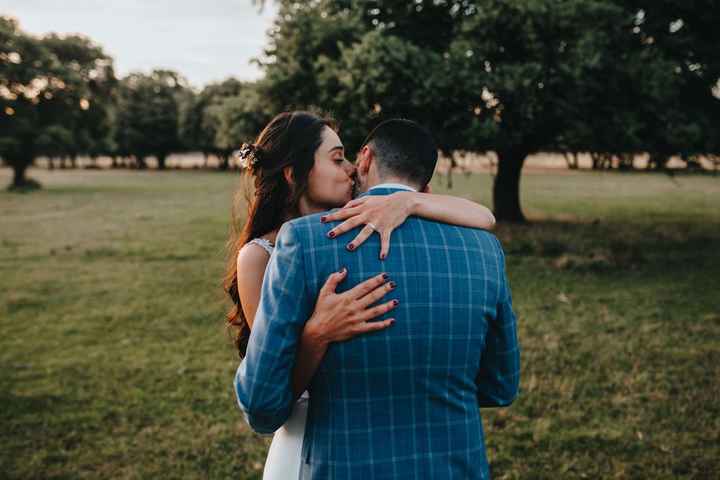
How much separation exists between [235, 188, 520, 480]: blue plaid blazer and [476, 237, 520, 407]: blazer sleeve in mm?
206

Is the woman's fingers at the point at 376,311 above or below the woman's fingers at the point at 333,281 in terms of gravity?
below

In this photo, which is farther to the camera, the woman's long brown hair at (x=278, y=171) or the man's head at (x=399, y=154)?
the woman's long brown hair at (x=278, y=171)

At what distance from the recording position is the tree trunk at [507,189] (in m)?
18.3

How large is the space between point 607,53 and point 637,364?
Result: 774 centimetres

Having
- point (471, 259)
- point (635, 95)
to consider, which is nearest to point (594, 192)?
point (635, 95)

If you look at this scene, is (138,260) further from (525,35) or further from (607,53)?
(607,53)

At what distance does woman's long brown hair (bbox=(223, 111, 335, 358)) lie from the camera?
270 cm

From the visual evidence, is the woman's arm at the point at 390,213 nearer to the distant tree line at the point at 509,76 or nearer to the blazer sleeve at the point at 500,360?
the blazer sleeve at the point at 500,360

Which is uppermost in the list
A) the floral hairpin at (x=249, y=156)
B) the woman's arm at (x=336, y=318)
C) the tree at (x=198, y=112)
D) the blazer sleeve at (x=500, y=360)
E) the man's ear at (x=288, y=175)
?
the tree at (x=198, y=112)

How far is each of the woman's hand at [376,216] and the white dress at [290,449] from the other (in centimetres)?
79

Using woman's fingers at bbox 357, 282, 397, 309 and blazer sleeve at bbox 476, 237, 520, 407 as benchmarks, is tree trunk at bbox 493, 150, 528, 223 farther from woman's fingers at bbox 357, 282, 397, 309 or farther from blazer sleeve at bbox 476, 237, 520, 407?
woman's fingers at bbox 357, 282, 397, 309

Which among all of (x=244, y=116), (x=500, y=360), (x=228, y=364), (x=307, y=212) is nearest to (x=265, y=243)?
(x=307, y=212)

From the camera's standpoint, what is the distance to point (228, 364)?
23.0 feet

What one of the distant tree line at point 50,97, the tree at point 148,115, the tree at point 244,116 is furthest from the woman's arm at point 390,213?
the tree at point 148,115
